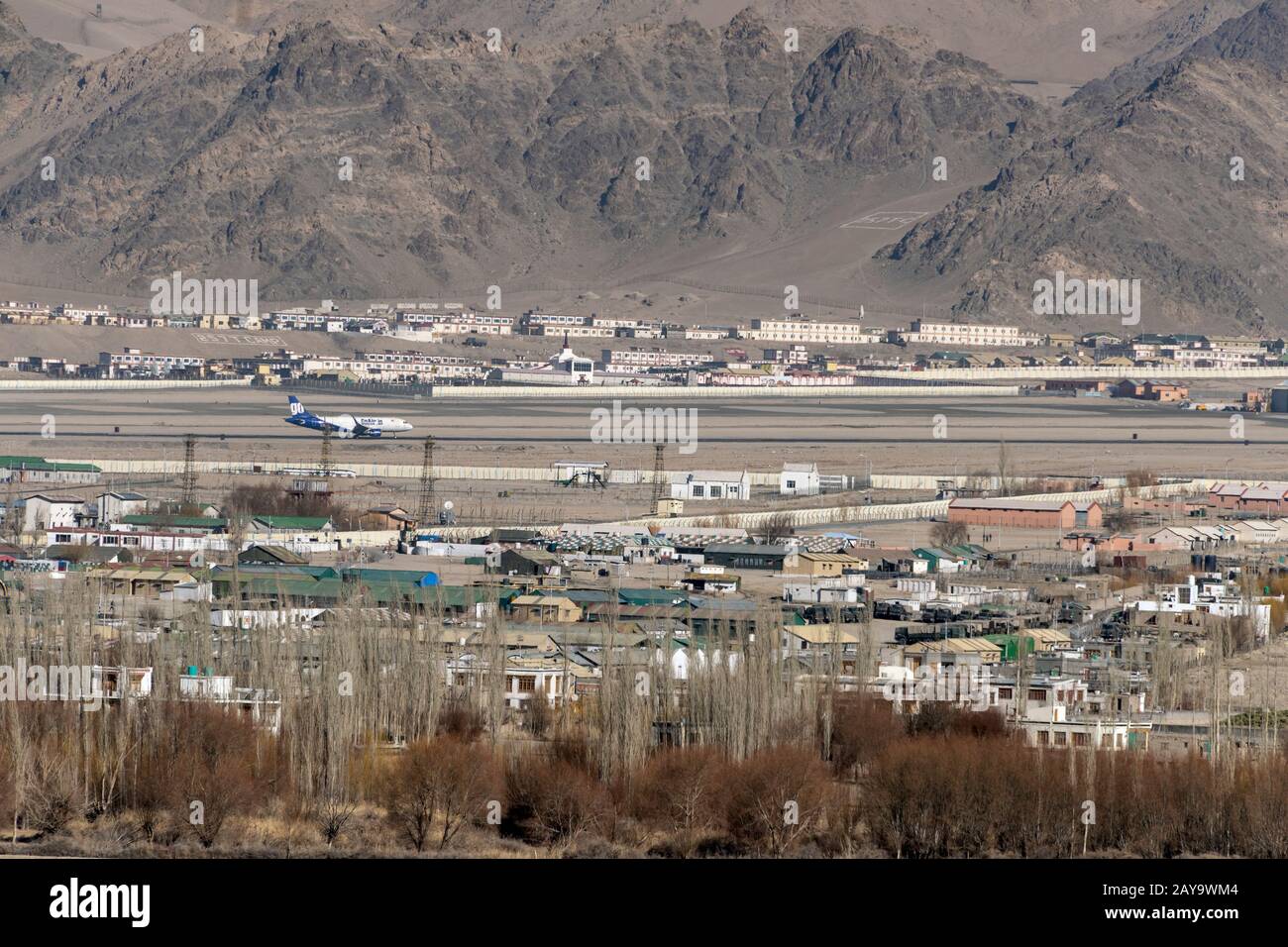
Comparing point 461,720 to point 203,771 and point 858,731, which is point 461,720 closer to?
point 203,771

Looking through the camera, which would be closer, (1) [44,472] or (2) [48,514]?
(2) [48,514]

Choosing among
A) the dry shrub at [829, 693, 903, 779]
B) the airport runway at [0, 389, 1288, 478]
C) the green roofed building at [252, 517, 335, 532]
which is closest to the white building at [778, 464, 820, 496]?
the airport runway at [0, 389, 1288, 478]

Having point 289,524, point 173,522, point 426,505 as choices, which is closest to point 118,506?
point 173,522

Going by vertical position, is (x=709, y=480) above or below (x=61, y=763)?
above

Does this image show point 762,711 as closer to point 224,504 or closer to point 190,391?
point 224,504

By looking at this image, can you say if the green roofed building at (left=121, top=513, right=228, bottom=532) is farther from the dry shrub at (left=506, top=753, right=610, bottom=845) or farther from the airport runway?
the dry shrub at (left=506, top=753, right=610, bottom=845)
